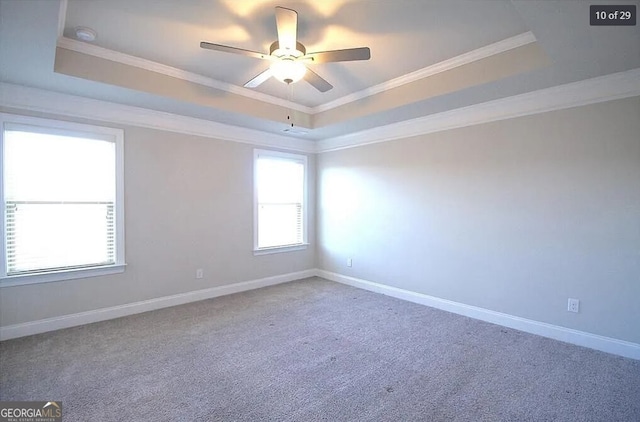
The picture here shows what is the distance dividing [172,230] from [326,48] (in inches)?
115

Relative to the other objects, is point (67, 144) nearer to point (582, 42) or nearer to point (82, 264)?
point (82, 264)

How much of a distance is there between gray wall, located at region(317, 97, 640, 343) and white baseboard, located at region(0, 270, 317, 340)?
188cm

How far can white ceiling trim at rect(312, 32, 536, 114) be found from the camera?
2664 millimetres

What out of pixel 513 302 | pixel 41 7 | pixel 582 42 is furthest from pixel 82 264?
pixel 582 42

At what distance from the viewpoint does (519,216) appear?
11.0 feet

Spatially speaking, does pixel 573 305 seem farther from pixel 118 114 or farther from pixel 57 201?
pixel 57 201

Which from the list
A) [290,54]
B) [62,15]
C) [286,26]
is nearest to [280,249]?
[290,54]

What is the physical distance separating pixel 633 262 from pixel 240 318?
3907 millimetres

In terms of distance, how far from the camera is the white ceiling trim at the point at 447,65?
2.66m

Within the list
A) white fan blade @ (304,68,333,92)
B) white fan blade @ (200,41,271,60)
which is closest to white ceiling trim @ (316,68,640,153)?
white fan blade @ (304,68,333,92)

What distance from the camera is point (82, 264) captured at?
135 inches

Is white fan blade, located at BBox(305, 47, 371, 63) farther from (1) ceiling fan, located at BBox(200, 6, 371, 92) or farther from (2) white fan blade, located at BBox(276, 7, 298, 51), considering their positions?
(2) white fan blade, located at BBox(276, 7, 298, 51)

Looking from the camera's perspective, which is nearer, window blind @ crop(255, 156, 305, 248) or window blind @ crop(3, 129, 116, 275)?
window blind @ crop(3, 129, 116, 275)

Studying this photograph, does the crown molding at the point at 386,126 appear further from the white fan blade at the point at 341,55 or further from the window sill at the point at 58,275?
the white fan blade at the point at 341,55
